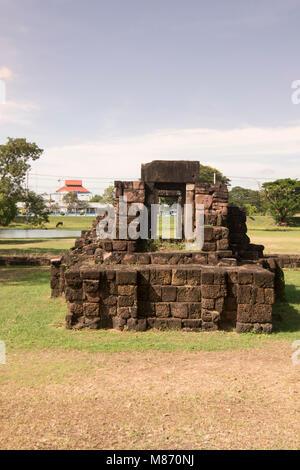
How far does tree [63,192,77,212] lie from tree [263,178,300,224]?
53.9 meters

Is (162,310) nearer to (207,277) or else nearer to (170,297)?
(170,297)

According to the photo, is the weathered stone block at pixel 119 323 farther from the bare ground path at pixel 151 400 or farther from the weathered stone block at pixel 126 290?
the bare ground path at pixel 151 400

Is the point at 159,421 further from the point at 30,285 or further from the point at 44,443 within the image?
the point at 30,285

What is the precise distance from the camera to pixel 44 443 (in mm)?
3746

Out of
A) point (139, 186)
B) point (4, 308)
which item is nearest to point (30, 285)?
point (4, 308)

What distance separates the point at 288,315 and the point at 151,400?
5134 millimetres

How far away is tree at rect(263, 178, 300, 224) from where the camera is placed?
144 ft

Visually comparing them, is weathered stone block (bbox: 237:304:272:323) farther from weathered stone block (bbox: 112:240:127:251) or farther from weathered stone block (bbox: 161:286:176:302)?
weathered stone block (bbox: 112:240:127:251)

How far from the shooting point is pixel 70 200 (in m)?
90.2

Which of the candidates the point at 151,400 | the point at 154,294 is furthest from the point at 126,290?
the point at 151,400

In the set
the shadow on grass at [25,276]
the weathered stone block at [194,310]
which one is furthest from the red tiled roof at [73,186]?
the weathered stone block at [194,310]

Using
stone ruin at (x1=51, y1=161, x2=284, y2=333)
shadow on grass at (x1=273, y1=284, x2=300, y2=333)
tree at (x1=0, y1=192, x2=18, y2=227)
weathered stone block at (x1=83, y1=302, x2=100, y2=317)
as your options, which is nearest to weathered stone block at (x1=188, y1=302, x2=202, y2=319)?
stone ruin at (x1=51, y1=161, x2=284, y2=333)
